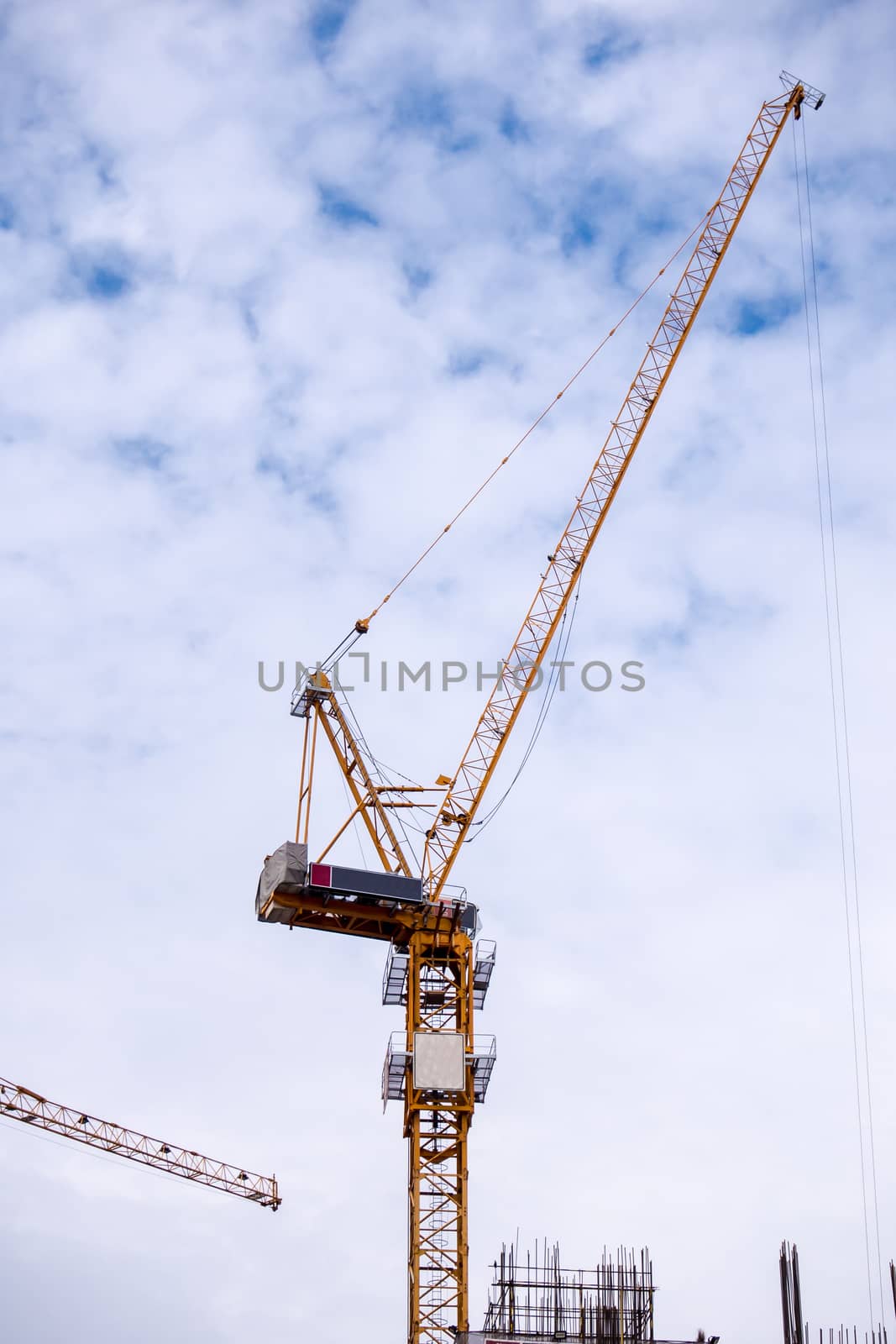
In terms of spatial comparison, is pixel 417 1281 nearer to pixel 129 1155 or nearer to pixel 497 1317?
pixel 497 1317

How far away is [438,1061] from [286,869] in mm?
11983

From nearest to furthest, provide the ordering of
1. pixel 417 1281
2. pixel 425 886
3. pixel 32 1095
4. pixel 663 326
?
pixel 417 1281 → pixel 425 886 → pixel 663 326 → pixel 32 1095

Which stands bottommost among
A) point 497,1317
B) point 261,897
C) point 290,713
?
point 497,1317

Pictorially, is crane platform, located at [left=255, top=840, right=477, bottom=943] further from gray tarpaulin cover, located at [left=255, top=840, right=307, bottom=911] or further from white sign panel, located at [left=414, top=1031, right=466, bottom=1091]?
white sign panel, located at [left=414, top=1031, right=466, bottom=1091]

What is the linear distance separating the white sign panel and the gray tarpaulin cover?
32.1 feet

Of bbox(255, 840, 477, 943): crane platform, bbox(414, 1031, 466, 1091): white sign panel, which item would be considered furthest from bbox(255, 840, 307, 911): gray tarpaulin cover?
bbox(414, 1031, 466, 1091): white sign panel

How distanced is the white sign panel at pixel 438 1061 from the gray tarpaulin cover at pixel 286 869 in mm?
9788

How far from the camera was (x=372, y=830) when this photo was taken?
3423 inches

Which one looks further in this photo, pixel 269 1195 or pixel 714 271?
pixel 269 1195

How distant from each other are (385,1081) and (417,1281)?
9.35 meters

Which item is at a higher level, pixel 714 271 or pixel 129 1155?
pixel 714 271

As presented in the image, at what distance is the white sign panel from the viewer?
79.4 meters

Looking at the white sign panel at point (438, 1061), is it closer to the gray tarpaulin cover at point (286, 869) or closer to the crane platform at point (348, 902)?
the crane platform at point (348, 902)

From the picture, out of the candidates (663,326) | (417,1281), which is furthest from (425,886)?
(663,326)
